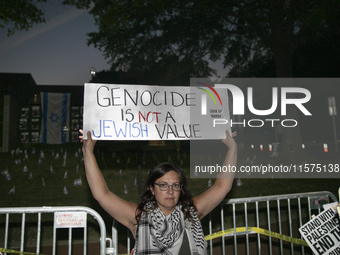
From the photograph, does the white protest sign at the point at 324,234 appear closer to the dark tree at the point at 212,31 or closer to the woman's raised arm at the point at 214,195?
the woman's raised arm at the point at 214,195

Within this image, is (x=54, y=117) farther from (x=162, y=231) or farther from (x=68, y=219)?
(x=162, y=231)

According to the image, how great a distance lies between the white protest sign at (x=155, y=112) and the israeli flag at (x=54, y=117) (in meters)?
10.3

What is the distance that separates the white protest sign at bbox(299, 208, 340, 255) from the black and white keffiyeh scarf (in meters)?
1.66

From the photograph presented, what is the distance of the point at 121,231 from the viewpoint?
5.48 m

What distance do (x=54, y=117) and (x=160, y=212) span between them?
1183 centimetres

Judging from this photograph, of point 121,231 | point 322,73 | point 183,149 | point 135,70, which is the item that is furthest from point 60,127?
point 322,73

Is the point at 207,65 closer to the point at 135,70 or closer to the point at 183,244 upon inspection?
the point at 135,70

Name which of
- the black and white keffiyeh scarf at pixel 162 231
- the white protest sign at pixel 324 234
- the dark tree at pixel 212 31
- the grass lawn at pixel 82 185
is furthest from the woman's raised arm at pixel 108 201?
the dark tree at pixel 212 31

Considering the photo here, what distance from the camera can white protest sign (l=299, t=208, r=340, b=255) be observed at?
3020 millimetres

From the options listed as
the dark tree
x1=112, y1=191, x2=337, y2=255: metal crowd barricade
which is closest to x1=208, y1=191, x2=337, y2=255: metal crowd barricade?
x1=112, y1=191, x2=337, y2=255: metal crowd barricade

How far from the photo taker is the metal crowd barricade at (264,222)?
328 centimetres

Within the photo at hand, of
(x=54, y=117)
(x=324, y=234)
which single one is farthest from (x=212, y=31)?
(x=324, y=234)

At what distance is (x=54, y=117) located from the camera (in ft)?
41.5

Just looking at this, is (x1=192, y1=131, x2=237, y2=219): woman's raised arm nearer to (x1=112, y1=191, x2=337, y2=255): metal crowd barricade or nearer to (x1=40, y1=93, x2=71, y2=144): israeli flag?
(x1=112, y1=191, x2=337, y2=255): metal crowd barricade
